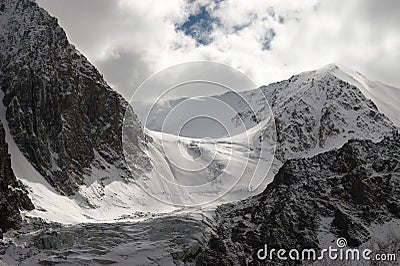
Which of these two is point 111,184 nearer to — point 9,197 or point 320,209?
point 9,197

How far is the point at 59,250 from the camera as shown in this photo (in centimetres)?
9844

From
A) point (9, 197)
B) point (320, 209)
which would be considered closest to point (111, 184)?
point (9, 197)

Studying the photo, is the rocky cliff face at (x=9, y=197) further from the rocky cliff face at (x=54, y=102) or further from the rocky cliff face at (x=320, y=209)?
the rocky cliff face at (x=320, y=209)

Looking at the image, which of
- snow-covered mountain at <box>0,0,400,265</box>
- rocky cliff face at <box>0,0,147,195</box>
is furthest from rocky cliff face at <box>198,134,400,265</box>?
rocky cliff face at <box>0,0,147,195</box>

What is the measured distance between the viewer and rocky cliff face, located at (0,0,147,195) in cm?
15600

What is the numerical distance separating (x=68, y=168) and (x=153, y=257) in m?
67.1

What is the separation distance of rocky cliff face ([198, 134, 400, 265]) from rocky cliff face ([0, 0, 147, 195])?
5330 cm

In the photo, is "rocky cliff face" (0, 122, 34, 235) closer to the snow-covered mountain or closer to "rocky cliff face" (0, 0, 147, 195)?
the snow-covered mountain

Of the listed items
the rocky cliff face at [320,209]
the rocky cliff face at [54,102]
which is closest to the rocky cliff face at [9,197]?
the rocky cliff face at [54,102]


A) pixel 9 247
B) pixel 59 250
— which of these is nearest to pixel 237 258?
pixel 59 250

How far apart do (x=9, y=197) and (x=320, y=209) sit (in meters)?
62.0

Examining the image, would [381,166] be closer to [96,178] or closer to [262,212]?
[262,212]

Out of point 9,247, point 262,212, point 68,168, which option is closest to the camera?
point 9,247

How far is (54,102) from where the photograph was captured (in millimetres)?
165250
